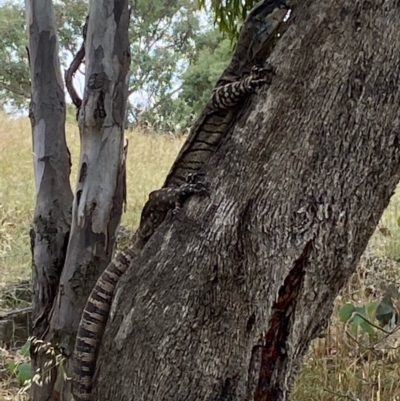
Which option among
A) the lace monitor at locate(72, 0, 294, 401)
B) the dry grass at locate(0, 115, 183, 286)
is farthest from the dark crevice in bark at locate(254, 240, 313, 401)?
the dry grass at locate(0, 115, 183, 286)

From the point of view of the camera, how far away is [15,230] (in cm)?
517

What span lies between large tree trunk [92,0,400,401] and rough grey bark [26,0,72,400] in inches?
35.1

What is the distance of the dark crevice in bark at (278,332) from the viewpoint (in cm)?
166

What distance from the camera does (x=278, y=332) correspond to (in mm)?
1687

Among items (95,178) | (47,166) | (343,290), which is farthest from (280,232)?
(343,290)

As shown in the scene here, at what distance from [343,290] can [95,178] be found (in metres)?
1.80

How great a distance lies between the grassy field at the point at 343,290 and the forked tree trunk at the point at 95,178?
0.67 m

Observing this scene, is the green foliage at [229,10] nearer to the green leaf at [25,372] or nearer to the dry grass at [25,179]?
the green leaf at [25,372]

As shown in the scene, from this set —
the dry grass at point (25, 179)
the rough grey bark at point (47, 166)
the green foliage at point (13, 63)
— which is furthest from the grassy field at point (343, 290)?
the green foliage at point (13, 63)

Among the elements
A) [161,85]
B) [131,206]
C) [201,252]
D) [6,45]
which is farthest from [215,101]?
[6,45]

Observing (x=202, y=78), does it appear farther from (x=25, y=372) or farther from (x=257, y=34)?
(x=25, y=372)

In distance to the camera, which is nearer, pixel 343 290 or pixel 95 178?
pixel 95 178

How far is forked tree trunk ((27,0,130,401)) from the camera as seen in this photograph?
8.07 feet

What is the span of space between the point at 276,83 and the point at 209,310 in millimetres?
593
